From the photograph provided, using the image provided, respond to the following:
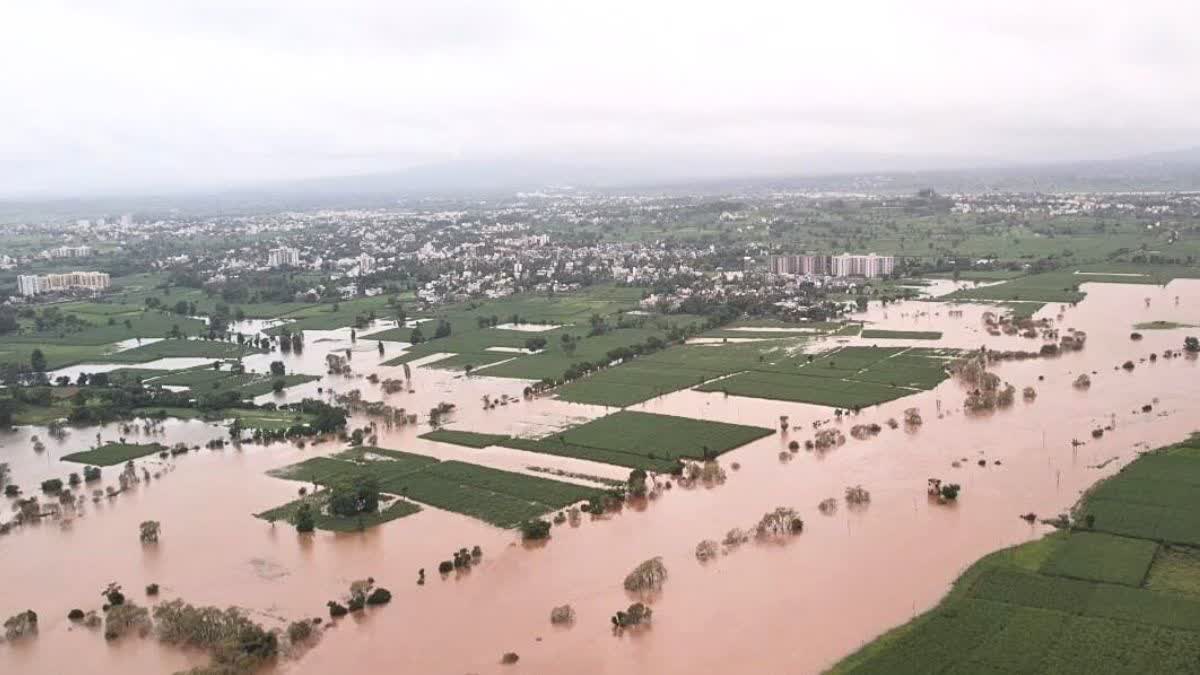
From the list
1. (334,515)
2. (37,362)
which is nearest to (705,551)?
(334,515)

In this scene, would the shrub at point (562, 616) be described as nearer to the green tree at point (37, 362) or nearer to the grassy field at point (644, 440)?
the grassy field at point (644, 440)

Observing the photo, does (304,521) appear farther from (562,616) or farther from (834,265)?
(834,265)

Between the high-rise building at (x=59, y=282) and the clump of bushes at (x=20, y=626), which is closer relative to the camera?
the clump of bushes at (x=20, y=626)

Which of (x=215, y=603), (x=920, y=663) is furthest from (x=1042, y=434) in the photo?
(x=215, y=603)

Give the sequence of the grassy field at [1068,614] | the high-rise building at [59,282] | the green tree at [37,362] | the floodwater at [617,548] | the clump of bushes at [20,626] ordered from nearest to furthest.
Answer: the grassy field at [1068,614] → the floodwater at [617,548] → the clump of bushes at [20,626] → the green tree at [37,362] → the high-rise building at [59,282]

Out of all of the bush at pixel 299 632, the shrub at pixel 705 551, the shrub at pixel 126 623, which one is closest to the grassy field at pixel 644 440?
the shrub at pixel 705 551

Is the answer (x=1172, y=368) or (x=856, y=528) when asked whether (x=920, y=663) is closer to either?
(x=856, y=528)

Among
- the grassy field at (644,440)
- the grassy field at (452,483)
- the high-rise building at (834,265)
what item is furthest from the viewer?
the high-rise building at (834,265)
